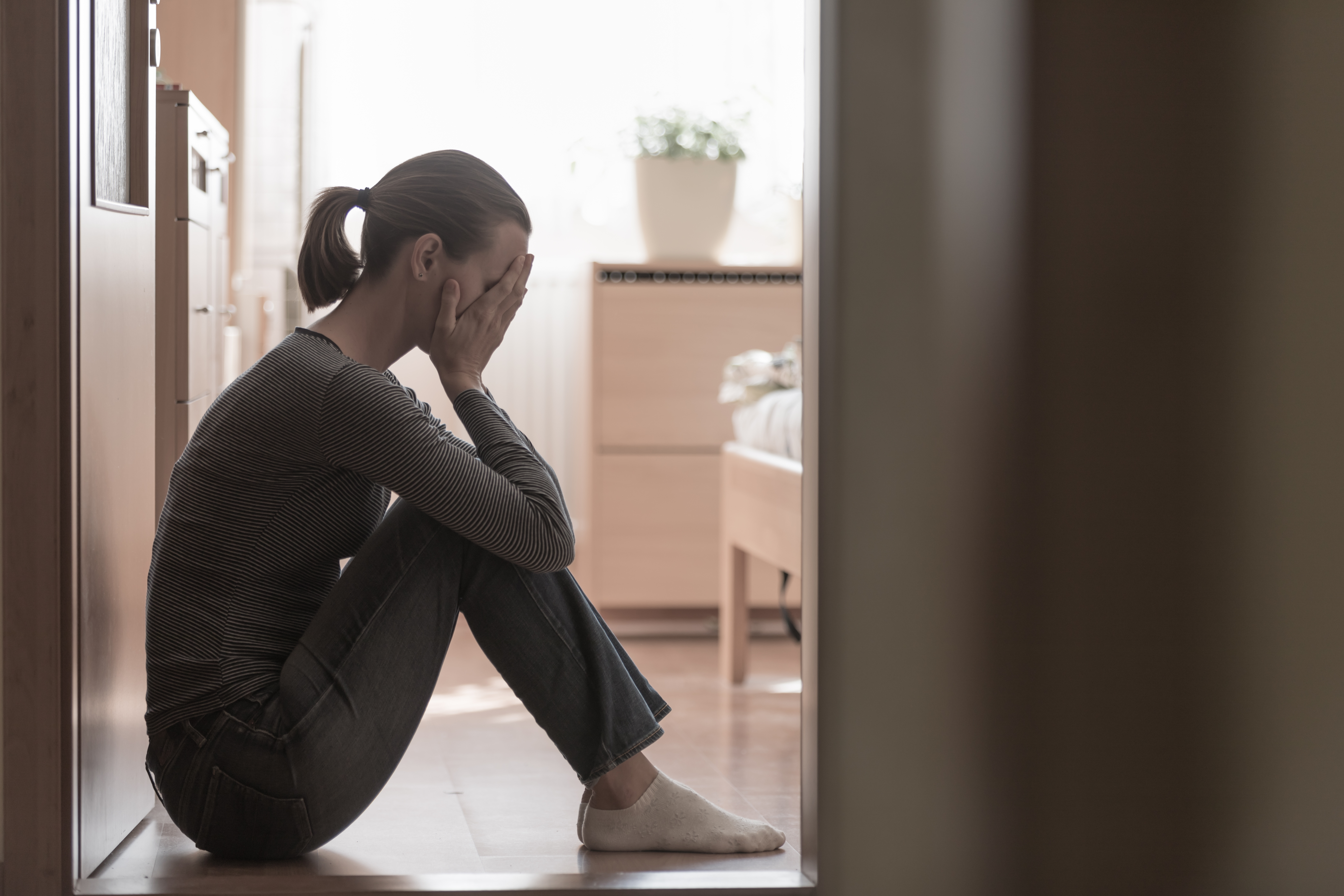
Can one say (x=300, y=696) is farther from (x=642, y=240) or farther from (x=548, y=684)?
(x=642, y=240)

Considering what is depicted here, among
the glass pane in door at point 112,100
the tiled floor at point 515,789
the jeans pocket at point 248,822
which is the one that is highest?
the glass pane in door at point 112,100

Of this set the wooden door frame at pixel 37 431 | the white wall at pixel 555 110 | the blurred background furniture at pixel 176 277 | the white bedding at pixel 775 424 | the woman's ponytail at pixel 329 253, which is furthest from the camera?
the white wall at pixel 555 110

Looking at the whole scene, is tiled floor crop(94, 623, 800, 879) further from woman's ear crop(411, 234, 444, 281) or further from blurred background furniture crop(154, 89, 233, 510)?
woman's ear crop(411, 234, 444, 281)

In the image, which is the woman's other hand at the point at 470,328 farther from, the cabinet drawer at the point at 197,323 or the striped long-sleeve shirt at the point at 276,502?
the cabinet drawer at the point at 197,323

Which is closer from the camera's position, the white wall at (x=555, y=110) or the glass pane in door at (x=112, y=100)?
the glass pane in door at (x=112, y=100)

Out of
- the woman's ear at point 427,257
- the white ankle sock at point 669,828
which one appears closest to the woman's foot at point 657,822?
the white ankle sock at point 669,828

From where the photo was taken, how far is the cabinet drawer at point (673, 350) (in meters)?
3.53

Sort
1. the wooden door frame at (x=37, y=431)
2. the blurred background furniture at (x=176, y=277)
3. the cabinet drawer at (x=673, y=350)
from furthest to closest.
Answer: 1. the cabinet drawer at (x=673, y=350)
2. the blurred background furniture at (x=176, y=277)
3. the wooden door frame at (x=37, y=431)

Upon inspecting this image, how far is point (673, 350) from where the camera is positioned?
11.6 feet

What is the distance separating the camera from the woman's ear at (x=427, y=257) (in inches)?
56.8

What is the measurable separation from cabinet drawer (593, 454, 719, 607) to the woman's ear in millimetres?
2093

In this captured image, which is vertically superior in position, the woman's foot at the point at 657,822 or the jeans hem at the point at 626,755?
the jeans hem at the point at 626,755

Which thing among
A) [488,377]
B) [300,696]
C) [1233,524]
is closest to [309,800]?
[300,696]

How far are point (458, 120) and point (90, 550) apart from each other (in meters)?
2.60
